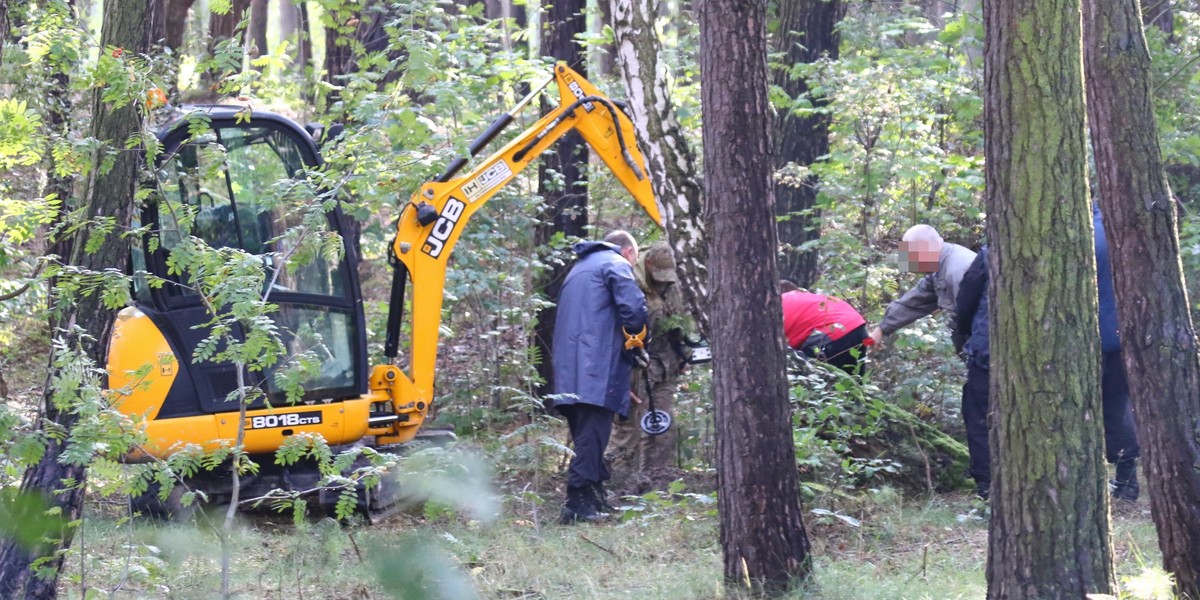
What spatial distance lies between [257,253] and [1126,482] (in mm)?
5960

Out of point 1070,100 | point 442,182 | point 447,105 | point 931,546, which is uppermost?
point 447,105

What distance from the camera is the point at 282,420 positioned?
778cm

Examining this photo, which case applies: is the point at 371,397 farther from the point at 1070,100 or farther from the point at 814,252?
the point at 1070,100

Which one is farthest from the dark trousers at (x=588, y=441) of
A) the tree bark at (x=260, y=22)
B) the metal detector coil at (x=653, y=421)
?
the tree bark at (x=260, y=22)

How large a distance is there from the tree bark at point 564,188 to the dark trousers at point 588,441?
324 cm

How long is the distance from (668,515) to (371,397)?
237 cm

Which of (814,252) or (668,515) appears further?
(814,252)

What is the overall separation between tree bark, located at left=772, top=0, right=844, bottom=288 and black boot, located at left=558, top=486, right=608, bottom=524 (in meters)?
3.34

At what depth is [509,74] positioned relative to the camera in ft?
Result: 32.3

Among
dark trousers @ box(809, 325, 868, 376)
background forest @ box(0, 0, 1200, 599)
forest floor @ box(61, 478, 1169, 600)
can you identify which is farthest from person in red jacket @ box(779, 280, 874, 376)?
forest floor @ box(61, 478, 1169, 600)

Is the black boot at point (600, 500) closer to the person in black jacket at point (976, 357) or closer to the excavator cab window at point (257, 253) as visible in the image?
the excavator cab window at point (257, 253)

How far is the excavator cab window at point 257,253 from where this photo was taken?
7444 millimetres

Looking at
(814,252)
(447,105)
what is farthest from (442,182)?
(814,252)

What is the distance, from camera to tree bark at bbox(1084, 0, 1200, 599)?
17.0 feet
